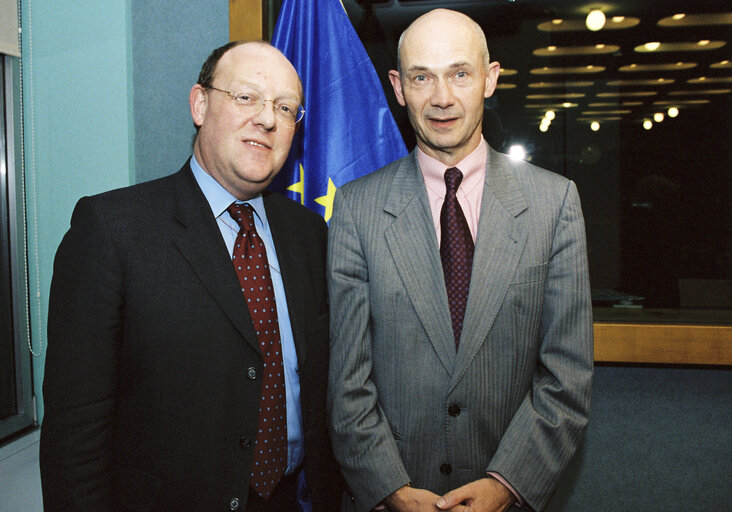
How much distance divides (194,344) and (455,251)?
66cm

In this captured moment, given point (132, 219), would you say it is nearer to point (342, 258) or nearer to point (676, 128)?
point (342, 258)

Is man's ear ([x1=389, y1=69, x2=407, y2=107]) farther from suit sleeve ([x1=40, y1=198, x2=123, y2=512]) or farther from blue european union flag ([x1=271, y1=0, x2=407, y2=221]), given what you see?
suit sleeve ([x1=40, y1=198, x2=123, y2=512])

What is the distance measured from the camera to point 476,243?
1273 millimetres

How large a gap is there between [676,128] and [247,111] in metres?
3.54

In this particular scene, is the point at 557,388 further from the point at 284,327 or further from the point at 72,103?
the point at 72,103

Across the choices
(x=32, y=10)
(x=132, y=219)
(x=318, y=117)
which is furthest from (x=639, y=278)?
(x=32, y=10)

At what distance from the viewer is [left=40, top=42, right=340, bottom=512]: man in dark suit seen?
43.1 inches

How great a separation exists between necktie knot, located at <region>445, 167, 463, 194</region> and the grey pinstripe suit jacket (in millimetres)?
87

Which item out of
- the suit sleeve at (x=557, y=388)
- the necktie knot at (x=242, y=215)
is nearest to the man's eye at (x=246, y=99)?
the necktie knot at (x=242, y=215)

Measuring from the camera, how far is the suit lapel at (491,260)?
1224 mm

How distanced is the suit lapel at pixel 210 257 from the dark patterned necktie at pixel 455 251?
0.49 meters

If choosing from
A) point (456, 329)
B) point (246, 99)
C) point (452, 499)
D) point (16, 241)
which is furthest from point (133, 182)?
point (452, 499)

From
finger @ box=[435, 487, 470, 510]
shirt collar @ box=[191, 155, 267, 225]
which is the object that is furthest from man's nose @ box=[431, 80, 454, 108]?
finger @ box=[435, 487, 470, 510]

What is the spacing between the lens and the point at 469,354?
4.01 ft
